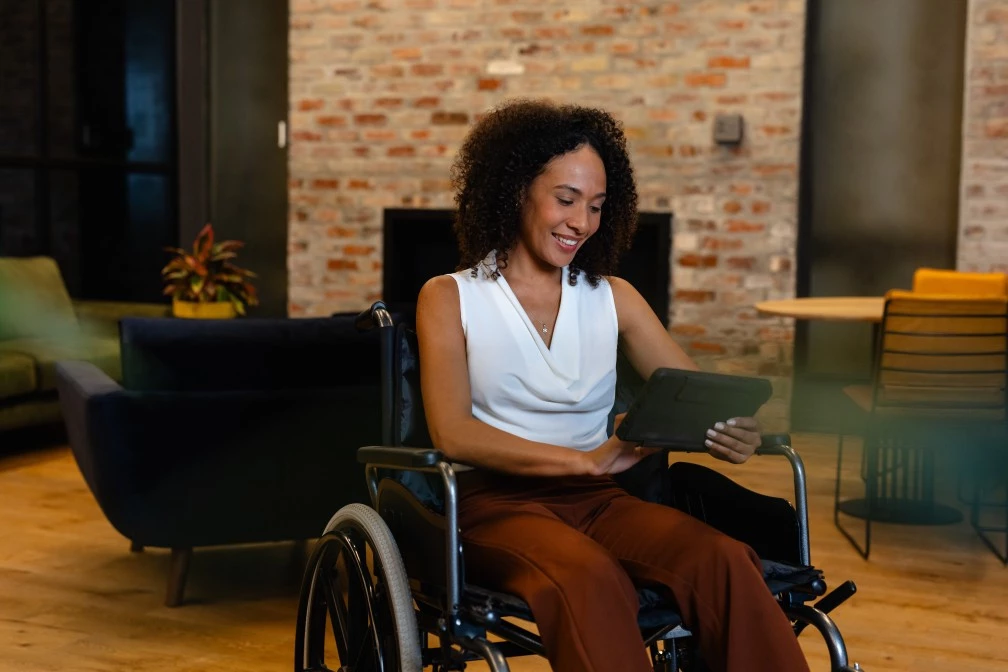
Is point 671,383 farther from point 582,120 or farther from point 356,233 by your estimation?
point 356,233

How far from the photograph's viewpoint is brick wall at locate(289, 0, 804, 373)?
5660 millimetres

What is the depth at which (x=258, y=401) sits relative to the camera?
306cm

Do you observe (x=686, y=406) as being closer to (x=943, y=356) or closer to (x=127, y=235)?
(x=943, y=356)

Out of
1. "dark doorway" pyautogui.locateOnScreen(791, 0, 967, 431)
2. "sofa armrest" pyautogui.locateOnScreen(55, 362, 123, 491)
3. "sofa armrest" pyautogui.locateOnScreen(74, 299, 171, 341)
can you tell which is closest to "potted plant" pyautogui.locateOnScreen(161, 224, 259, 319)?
"sofa armrest" pyautogui.locateOnScreen(74, 299, 171, 341)

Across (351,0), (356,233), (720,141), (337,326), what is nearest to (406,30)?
(351,0)

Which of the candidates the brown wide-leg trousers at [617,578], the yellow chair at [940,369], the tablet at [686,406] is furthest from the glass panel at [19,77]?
the tablet at [686,406]

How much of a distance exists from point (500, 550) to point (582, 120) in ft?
2.38

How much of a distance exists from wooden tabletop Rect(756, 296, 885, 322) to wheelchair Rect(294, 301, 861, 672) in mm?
2093

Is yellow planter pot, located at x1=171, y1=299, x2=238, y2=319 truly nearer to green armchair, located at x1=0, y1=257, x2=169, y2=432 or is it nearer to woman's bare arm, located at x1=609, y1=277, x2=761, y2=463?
green armchair, located at x1=0, y1=257, x2=169, y2=432

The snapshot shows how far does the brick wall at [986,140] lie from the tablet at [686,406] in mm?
3979

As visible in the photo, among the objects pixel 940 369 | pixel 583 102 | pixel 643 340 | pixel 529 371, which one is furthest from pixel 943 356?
pixel 583 102

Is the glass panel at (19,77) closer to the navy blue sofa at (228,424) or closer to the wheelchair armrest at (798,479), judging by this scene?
the navy blue sofa at (228,424)

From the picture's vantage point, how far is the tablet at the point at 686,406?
170cm

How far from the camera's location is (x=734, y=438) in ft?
5.89
